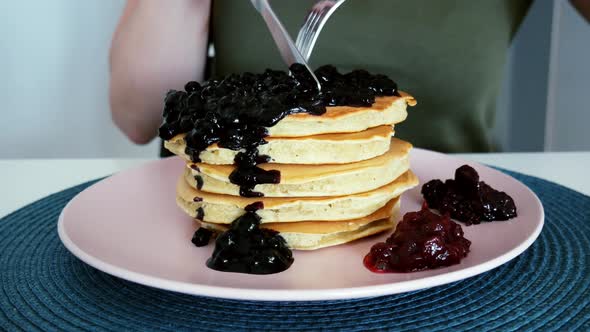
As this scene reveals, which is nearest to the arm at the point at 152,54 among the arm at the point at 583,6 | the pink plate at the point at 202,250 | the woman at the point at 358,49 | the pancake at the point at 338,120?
the woman at the point at 358,49

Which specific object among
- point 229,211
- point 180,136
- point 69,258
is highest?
point 180,136

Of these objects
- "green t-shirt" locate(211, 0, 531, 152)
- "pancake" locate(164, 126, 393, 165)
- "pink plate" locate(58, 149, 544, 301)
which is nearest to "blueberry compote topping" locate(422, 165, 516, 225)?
"pink plate" locate(58, 149, 544, 301)

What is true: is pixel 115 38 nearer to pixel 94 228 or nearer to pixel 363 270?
pixel 94 228

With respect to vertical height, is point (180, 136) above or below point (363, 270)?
above

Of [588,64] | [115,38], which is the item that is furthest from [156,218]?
[588,64]

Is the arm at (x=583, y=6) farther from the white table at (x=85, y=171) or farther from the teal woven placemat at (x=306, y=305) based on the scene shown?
the teal woven placemat at (x=306, y=305)

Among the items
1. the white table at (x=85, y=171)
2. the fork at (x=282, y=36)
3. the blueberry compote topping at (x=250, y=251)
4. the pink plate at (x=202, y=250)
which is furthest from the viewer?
the white table at (x=85, y=171)
